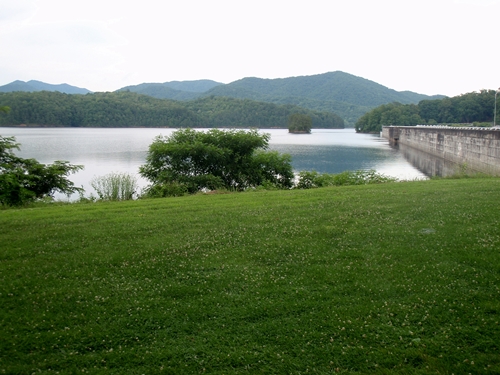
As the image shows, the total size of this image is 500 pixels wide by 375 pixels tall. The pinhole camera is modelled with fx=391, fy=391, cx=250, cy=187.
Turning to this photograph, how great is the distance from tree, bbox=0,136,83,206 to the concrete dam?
27452mm

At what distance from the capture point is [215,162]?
89.8 feet

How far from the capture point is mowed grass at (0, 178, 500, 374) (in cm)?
519

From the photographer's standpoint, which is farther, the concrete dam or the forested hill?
the forested hill

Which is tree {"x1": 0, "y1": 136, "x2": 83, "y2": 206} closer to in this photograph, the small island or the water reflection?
the water reflection

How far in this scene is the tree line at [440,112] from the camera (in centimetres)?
14112

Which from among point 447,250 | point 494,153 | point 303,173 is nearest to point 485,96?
point 494,153

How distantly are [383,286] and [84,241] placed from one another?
696 centimetres

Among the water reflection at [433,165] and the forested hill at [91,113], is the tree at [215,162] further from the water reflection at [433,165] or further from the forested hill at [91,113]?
the forested hill at [91,113]

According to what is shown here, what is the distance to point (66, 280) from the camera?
7.30m

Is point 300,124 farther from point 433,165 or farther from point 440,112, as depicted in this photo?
point 433,165

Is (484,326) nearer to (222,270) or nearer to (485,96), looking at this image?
(222,270)

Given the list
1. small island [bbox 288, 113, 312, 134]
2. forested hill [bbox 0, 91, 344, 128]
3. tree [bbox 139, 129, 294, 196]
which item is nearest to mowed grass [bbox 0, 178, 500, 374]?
tree [bbox 139, 129, 294, 196]

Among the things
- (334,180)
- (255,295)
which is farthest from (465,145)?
(255,295)

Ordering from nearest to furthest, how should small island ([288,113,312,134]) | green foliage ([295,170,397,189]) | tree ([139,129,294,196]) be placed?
1. green foliage ([295,170,397,189])
2. tree ([139,129,294,196])
3. small island ([288,113,312,134])
